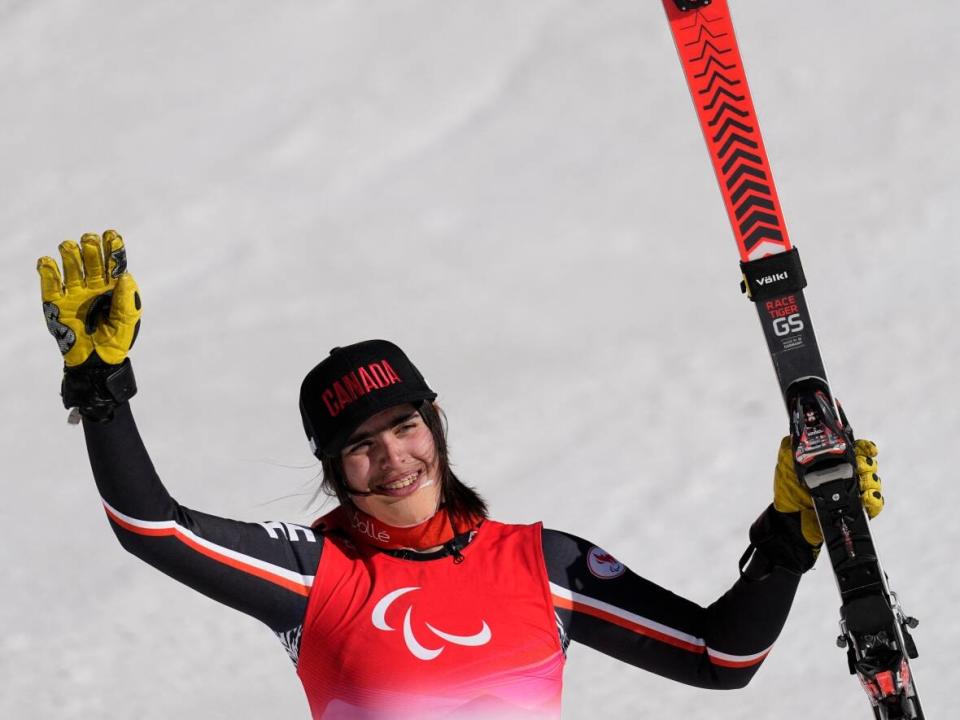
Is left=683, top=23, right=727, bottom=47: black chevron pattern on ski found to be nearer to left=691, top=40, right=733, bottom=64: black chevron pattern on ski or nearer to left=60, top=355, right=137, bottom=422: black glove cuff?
left=691, top=40, right=733, bottom=64: black chevron pattern on ski

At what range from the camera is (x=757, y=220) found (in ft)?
13.8

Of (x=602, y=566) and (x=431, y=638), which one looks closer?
(x=431, y=638)

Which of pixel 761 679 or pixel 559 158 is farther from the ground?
pixel 559 158

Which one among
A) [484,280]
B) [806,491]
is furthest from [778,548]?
[484,280]

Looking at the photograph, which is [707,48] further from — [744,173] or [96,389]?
[96,389]

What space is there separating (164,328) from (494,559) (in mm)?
6771

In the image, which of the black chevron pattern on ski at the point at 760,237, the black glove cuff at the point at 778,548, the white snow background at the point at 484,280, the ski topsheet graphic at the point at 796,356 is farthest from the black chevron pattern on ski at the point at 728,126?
the white snow background at the point at 484,280

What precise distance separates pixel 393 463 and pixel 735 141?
52.6 inches

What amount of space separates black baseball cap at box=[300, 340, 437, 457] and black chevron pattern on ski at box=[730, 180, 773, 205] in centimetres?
102

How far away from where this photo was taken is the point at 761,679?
7.17 m

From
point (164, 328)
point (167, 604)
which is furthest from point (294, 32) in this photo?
point (167, 604)

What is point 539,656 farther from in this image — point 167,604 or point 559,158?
point 559,158

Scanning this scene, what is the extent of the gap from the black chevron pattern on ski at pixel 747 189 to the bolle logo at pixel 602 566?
1013mm

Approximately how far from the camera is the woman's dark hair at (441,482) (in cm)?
380
